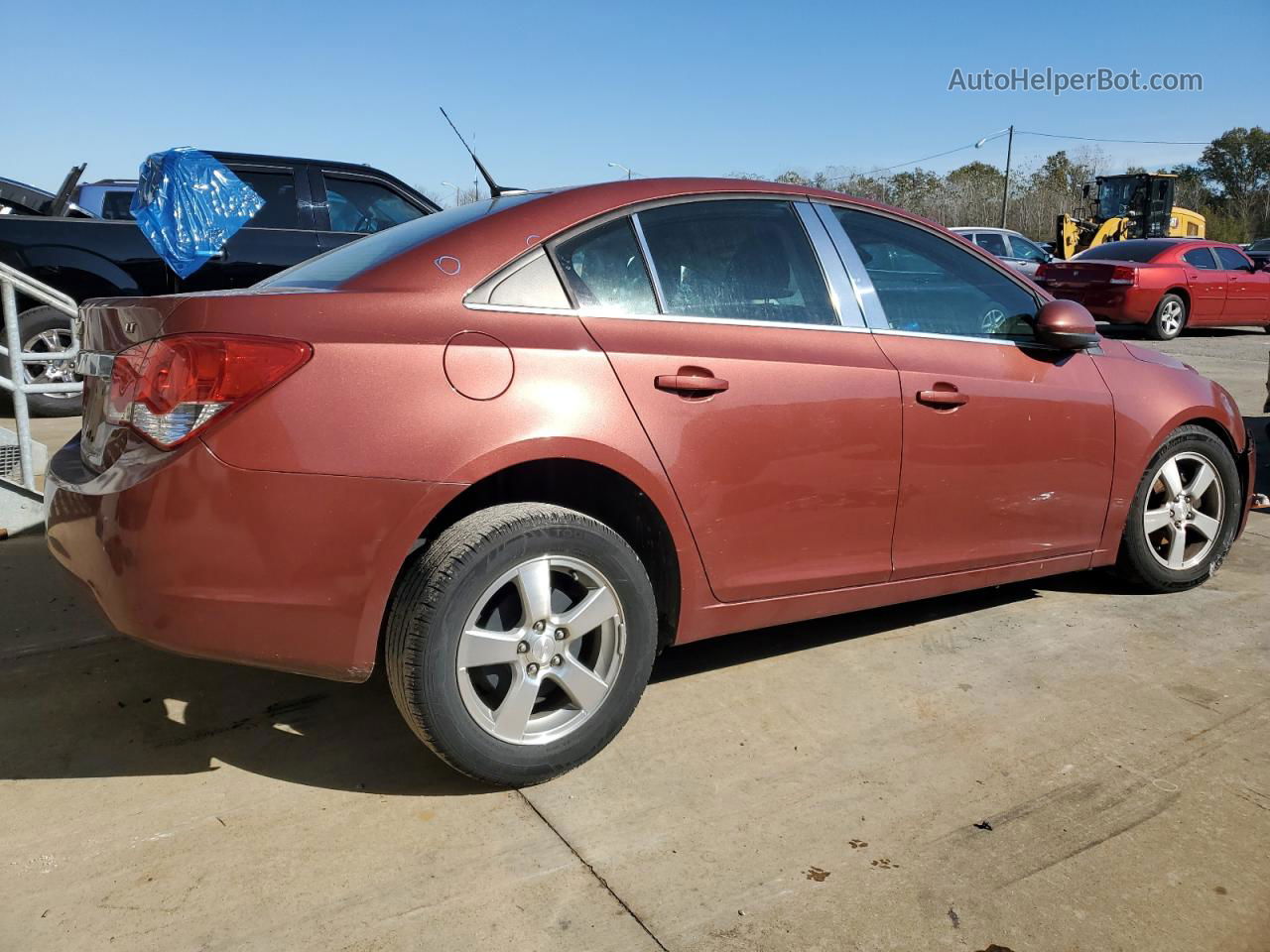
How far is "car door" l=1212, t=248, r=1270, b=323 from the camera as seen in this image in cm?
1608

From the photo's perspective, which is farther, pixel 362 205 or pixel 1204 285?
pixel 1204 285

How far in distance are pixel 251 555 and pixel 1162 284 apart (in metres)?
15.6

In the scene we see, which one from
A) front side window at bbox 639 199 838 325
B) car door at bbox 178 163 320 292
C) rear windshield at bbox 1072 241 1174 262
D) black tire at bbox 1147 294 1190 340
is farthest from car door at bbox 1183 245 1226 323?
front side window at bbox 639 199 838 325

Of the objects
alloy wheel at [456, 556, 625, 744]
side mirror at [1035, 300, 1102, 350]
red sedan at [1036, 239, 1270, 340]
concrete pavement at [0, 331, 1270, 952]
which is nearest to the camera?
concrete pavement at [0, 331, 1270, 952]

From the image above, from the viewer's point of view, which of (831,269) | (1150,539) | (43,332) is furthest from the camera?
(43,332)

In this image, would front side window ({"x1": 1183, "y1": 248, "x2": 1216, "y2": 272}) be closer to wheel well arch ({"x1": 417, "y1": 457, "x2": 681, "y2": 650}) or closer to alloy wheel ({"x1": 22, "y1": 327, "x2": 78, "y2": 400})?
alloy wheel ({"x1": 22, "y1": 327, "x2": 78, "y2": 400})

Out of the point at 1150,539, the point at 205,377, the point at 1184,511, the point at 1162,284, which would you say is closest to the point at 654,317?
the point at 205,377

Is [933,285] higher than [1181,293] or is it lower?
higher

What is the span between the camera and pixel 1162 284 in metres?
15.1

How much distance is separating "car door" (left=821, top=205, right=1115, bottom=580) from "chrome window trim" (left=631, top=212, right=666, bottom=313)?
74cm

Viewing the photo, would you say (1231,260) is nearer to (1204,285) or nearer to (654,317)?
(1204,285)

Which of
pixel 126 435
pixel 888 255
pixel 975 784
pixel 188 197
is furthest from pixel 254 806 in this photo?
pixel 188 197

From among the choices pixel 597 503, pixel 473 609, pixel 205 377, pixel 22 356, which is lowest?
pixel 473 609

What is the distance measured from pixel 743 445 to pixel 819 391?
335 mm
